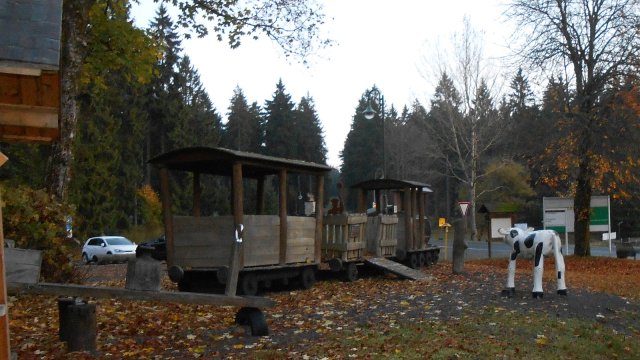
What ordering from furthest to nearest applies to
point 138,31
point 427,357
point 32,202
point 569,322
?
point 138,31 → point 32,202 → point 569,322 → point 427,357

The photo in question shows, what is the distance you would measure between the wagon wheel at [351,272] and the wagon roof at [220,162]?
2683mm

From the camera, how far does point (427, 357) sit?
26.5ft

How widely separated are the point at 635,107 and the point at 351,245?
1274cm

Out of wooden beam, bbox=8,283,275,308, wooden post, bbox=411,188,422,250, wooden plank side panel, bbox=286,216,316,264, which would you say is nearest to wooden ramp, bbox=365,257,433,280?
wooden plank side panel, bbox=286,216,316,264

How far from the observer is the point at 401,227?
21797 millimetres

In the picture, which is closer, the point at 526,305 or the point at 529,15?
the point at 526,305

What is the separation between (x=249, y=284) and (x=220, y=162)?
264 cm

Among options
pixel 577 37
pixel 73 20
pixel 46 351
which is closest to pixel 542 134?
pixel 577 37

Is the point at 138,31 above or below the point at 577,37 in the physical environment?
below

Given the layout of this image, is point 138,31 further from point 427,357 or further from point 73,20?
point 427,357

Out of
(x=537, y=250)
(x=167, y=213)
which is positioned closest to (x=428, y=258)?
(x=537, y=250)

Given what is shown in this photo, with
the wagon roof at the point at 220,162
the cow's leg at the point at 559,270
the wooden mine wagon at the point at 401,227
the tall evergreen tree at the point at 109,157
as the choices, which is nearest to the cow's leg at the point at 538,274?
the cow's leg at the point at 559,270

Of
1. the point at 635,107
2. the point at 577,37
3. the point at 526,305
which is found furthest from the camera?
the point at 577,37

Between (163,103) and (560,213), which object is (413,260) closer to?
(560,213)
